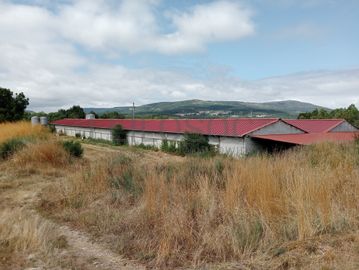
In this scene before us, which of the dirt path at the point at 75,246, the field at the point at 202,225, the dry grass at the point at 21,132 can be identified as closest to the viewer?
the field at the point at 202,225

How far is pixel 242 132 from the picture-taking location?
25.1 meters

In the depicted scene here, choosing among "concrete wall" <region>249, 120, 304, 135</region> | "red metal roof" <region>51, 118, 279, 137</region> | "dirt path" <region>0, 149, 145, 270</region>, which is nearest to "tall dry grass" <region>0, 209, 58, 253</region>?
"dirt path" <region>0, 149, 145, 270</region>

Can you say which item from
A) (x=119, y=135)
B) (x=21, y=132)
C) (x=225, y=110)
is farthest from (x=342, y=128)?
(x=225, y=110)

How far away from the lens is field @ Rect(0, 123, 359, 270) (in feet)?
11.7

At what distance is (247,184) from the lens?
503 centimetres

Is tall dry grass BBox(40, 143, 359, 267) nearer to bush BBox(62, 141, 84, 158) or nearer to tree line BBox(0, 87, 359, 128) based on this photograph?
bush BBox(62, 141, 84, 158)

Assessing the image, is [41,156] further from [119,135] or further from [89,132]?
[89,132]

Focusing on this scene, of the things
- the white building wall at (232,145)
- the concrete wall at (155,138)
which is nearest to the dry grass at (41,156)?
the concrete wall at (155,138)

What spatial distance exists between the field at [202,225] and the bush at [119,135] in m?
31.6

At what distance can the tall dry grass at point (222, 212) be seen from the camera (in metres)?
3.86

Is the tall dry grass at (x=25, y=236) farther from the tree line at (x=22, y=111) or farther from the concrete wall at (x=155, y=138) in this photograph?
the tree line at (x=22, y=111)

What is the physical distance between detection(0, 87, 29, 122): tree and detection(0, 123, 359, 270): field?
29.3 metres

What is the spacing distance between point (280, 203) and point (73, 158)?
29.6 feet

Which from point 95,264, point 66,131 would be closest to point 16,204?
point 95,264
